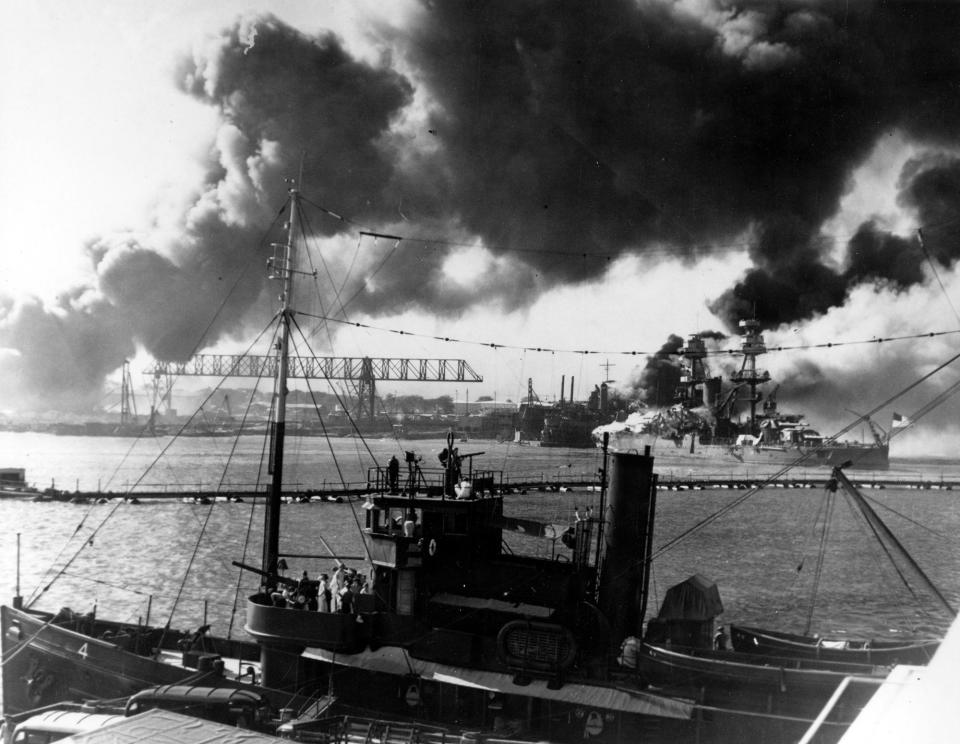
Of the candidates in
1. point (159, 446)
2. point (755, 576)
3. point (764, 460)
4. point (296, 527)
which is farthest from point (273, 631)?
point (159, 446)

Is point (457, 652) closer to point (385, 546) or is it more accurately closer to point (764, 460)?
point (385, 546)

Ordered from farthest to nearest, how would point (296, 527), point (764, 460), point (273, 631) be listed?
point (764, 460) → point (296, 527) → point (273, 631)

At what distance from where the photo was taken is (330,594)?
38.6ft

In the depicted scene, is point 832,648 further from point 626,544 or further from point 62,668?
point 62,668

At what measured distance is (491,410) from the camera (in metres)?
33.9

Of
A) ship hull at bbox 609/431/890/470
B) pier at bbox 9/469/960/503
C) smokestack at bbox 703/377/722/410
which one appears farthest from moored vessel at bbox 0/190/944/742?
ship hull at bbox 609/431/890/470

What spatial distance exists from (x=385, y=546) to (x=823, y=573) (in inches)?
914

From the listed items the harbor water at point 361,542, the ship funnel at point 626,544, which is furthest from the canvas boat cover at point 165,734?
the ship funnel at point 626,544

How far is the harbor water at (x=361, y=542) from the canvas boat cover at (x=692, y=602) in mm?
2692

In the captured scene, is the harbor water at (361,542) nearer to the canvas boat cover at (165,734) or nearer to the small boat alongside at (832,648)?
the small boat alongside at (832,648)

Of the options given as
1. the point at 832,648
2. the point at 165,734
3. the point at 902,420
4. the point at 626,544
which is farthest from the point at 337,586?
the point at 902,420

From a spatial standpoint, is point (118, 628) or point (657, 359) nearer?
point (118, 628)

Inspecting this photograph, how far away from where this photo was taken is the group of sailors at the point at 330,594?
37.8 ft

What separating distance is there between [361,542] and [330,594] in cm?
2042
